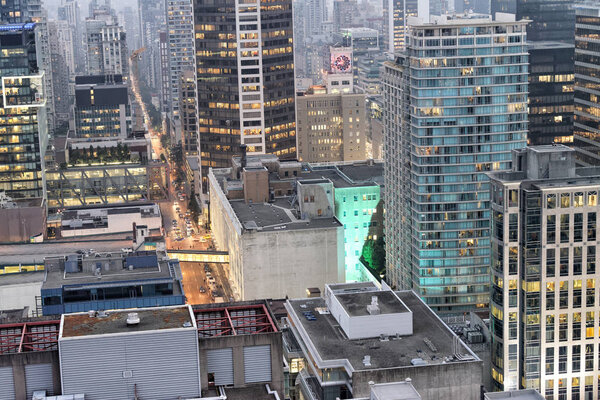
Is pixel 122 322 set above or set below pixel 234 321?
above

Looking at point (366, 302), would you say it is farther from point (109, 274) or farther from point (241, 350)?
point (241, 350)

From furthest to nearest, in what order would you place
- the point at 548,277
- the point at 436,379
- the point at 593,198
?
the point at 593,198
the point at 548,277
the point at 436,379

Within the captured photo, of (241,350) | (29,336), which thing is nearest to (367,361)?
(241,350)

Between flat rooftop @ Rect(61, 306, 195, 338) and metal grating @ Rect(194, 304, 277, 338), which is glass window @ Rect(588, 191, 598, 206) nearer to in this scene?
metal grating @ Rect(194, 304, 277, 338)

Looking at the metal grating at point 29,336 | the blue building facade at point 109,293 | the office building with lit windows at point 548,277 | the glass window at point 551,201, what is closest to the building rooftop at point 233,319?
the metal grating at point 29,336

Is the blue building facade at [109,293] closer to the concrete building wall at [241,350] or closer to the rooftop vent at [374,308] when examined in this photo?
the rooftop vent at [374,308]

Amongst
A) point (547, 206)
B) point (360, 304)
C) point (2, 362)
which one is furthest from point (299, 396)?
point (2, 362)
